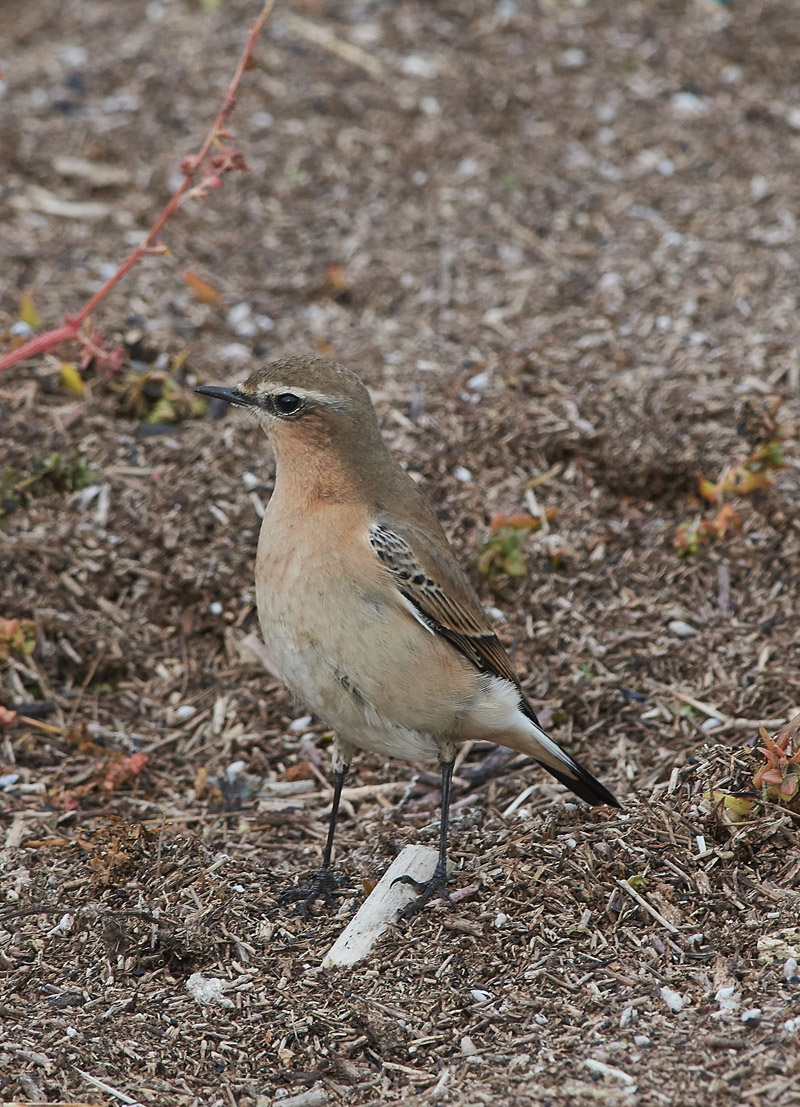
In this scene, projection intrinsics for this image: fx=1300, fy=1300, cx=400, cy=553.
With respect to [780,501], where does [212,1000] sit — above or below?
below

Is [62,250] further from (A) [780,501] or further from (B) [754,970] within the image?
(B) [754,970]

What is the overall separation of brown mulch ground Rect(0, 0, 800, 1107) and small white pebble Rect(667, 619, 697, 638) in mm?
→ 39

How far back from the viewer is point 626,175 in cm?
991

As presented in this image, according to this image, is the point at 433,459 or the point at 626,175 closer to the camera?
the point at 433,459

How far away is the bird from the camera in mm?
5027

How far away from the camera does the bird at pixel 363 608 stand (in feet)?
16.5

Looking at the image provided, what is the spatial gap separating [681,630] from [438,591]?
1.74 m

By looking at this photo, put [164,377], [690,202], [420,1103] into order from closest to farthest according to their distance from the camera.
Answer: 1. [420,1103]
2. [164,377]
3. [690,202]

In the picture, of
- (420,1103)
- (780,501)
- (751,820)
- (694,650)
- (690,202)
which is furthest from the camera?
(690,202)

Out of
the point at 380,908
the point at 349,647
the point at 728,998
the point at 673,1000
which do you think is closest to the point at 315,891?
the point at 380,908

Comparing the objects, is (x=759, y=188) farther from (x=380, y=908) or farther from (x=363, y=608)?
(x=380, y=908)

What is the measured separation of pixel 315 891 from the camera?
521 centimetres

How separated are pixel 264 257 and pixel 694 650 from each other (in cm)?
455

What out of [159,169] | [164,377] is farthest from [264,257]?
[164,377]
